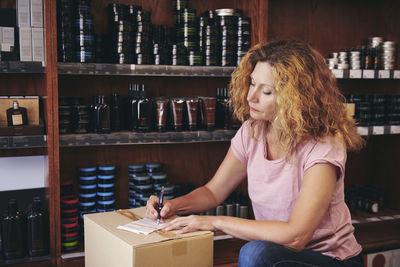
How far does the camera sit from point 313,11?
3613 millimetres

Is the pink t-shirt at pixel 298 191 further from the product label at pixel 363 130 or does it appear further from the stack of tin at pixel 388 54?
the stack of tin at pixel 388 54

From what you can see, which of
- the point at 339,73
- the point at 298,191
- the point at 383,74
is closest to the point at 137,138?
the point at 298,191

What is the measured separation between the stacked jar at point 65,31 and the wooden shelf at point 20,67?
160mm

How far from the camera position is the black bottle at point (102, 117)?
262 cm

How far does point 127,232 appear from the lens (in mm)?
1594

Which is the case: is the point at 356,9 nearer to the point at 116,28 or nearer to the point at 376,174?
the point at 376,174

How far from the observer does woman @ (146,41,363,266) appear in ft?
5.37

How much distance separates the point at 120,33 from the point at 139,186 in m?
0.95

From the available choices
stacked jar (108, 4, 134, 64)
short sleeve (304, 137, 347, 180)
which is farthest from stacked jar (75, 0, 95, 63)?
short sleeve (304, 137, 347, 180)

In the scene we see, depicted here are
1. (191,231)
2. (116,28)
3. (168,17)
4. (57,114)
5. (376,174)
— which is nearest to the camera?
(191,231)

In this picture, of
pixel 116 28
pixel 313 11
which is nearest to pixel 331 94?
pixel 116 28

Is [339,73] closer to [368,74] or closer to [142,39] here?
[368,74]

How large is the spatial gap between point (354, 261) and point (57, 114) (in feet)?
5.45

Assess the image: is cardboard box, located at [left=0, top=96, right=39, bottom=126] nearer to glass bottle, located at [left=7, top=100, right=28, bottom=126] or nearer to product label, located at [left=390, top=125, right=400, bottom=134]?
glass bottle, located at [left=7, top=100, right=28, bottom=126]
